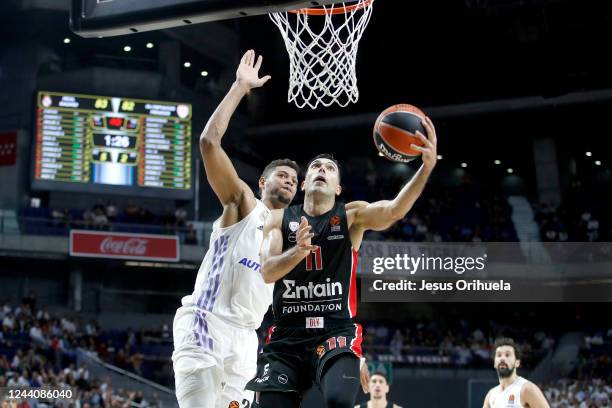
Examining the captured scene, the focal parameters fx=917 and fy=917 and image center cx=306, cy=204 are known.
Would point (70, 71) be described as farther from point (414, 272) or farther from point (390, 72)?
point (414, 272)

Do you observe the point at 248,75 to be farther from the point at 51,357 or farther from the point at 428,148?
the point at 51,357

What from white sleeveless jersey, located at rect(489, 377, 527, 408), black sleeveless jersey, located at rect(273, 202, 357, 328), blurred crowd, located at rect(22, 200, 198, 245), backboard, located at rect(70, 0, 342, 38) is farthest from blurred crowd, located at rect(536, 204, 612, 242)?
backboard, located at rect(70, 0, 342, 38)

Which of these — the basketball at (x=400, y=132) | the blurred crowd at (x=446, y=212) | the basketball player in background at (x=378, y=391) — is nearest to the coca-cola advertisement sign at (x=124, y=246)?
the blurred crowd at (x=446, y=212)

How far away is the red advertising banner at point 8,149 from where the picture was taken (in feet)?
85.8

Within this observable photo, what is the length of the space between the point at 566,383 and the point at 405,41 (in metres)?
12.2

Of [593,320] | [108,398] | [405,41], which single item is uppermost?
[405,41]

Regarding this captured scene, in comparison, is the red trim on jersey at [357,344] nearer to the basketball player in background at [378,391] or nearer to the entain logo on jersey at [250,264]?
the entain logo on jersey at [250,264]

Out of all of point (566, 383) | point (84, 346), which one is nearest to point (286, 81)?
point (84, 346)

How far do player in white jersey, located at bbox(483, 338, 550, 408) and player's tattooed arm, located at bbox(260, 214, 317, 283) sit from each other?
13.0 ft

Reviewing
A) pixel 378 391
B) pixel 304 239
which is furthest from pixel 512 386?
pixel 304 239

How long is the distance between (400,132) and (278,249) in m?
1.06

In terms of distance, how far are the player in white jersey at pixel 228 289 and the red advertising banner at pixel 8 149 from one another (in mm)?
21655

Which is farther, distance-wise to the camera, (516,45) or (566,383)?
(516,45)

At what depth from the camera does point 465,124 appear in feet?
96.1
